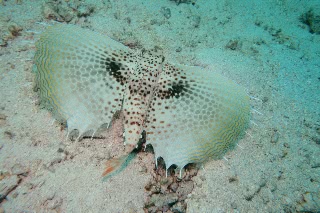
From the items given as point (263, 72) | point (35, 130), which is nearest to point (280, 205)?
point (263, 72)

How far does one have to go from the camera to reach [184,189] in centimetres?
387

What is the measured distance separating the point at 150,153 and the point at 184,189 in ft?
3.07

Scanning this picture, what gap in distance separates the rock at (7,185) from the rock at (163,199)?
2.25 m

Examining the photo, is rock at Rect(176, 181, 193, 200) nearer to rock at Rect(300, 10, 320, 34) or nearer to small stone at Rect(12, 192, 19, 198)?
small stone at Rect(12, 192, 19, 198)

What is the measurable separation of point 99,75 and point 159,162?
204 cm

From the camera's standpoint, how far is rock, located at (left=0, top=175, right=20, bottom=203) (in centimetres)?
317

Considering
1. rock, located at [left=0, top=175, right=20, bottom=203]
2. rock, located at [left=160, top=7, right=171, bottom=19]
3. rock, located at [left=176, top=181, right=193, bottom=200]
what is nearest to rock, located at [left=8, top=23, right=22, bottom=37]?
rock, located at [left=0, top=175, right=20, bottom=203]

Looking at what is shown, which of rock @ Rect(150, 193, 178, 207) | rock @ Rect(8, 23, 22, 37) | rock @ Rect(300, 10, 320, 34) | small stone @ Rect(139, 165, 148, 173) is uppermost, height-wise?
rock @ Rect(300, 10, 320, 34)

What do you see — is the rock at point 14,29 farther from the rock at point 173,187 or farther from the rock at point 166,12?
the rock at point 173,187

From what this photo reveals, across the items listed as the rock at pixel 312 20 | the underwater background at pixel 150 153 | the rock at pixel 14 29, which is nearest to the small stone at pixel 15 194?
the underwater background at pixel 150 153

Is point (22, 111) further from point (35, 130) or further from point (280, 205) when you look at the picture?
point (280, 205)

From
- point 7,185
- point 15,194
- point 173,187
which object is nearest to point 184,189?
point 173,187

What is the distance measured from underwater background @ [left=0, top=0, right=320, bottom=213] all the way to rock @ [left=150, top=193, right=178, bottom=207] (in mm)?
17

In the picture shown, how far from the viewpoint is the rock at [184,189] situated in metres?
3.84
